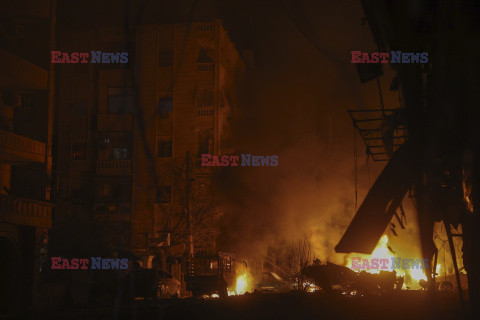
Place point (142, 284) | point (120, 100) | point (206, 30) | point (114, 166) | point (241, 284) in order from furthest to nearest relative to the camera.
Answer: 1. point (120, 100)
2. point (206, 30)
3. point (114, 166)
4. point (241, 284)
5. point (142, 284)

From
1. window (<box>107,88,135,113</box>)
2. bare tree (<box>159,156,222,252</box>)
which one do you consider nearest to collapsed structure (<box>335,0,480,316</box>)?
bare tree (<box>159,156,222,252</box>)

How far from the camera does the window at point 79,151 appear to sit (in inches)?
1863

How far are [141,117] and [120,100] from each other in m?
2.56

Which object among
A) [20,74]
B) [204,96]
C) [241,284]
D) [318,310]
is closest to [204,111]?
[204,96]

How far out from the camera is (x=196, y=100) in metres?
46.1

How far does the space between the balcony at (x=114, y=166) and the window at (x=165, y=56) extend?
8987 millimetres

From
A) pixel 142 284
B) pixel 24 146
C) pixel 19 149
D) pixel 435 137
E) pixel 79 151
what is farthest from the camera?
pixel 79 151

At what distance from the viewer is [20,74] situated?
24.1 metres

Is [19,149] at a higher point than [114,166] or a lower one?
lower

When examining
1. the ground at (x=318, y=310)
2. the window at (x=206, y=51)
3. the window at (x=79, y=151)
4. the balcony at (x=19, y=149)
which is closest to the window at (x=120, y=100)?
the window at (x=79, y=151)

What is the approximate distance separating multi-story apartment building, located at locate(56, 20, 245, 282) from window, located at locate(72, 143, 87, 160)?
88 mm

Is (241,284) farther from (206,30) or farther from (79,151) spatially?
(206,30)

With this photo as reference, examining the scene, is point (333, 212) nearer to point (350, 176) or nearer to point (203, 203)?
point (350, 176)

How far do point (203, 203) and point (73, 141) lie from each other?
15260 mm
